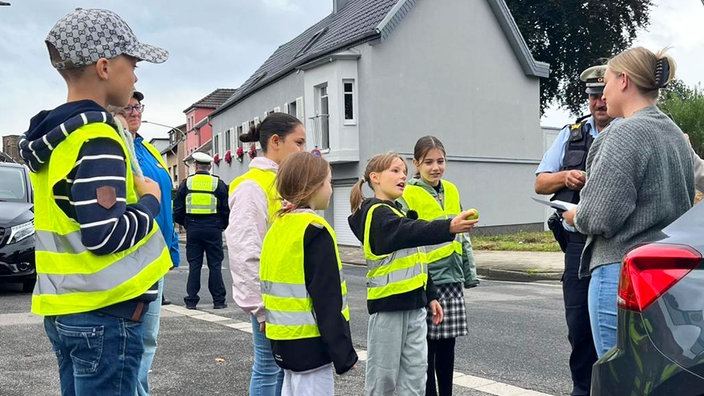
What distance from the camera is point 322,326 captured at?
311 cm

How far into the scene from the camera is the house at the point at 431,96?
982 inches

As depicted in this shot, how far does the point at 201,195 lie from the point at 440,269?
5.39 m

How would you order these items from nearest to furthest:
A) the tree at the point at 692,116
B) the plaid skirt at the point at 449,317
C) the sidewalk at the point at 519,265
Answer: the plaid skirt at the point at 449,317 < the sidewalk at the point at 519,265 < the tree at the point at 692,116

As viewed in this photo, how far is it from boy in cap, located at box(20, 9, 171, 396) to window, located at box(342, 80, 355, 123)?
2283cm

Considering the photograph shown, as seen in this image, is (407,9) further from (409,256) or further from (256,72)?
(409,256)

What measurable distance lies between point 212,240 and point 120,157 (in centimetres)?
715

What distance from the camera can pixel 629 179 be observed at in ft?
9.67

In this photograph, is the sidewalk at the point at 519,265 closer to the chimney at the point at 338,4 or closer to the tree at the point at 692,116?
the chimney at the point at 338,4

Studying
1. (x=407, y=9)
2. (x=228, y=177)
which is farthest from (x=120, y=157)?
(x=228, y=177)

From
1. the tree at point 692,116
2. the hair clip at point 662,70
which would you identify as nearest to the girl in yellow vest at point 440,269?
the hair clip at point 662,70

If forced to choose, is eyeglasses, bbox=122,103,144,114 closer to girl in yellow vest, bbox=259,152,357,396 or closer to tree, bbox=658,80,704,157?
girl in yellow vest, bbox=259,152,357,396

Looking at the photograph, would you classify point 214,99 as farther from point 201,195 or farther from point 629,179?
point 629,179

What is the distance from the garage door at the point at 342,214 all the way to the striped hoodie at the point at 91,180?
23.3 metres

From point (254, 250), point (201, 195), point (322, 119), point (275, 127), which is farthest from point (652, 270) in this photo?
point (322, 119)
